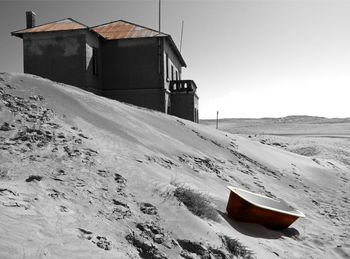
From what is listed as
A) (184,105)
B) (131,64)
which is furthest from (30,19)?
(184,105)

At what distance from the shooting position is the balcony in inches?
810

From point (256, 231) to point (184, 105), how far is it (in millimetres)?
15492

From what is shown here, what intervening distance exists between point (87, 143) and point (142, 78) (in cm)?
1348

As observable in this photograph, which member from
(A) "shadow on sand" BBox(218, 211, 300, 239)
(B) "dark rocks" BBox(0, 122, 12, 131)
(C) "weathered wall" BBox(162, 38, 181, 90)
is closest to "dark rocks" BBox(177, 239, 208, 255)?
(A) "shadow on sand" BBox(218, 211, 300, 239)

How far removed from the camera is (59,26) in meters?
17.8

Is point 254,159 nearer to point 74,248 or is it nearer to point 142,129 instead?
point 142,129

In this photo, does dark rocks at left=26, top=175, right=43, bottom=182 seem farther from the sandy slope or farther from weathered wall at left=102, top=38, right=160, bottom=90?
weathered wall at left=102, top=38, right=160, bottom=90

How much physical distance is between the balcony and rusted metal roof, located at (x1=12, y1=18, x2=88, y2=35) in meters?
6.95

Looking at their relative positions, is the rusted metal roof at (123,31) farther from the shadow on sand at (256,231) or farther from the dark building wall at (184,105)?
the shadow on sand at (256,231)

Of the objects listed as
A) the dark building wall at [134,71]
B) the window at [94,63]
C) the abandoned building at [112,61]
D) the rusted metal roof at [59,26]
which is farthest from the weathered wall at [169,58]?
the rusted metal roof at [59,26]

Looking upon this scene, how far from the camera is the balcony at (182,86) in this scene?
20.6 m

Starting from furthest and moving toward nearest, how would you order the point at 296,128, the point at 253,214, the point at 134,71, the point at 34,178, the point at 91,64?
the point at 296,128 → the point at 134,71 → the point at 91,64 → the point at 253,214 → the point at 34,178

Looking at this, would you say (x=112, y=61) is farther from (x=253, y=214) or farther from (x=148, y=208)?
(x=148, y=208)

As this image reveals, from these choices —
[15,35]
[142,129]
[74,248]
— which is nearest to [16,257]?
[74,248]
